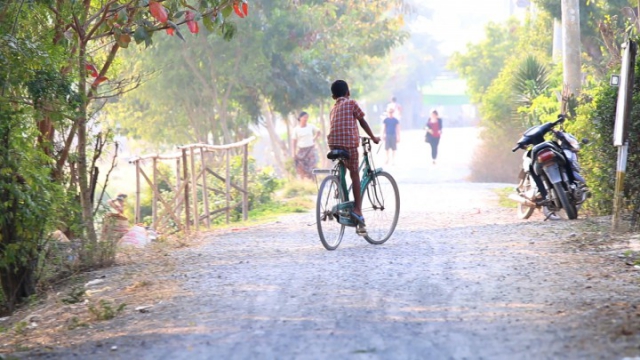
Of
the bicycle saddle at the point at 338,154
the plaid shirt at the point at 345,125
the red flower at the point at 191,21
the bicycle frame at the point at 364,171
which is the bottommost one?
the bicycle frame at the point at 364,171

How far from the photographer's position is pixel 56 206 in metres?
9.78

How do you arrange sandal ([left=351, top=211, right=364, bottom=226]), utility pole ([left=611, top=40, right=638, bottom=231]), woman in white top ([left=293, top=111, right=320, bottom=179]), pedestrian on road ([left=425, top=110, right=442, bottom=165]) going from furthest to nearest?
pedestrian on road ([left=425, top=110, right=442, bottom=165])
woman in white top ([left=293, top=111, right=320, bottom=179])
sandal ([left=351, top=211, right=364, bottom=226])
utility pole ([left=611, top=40, right=638, bottom=231])

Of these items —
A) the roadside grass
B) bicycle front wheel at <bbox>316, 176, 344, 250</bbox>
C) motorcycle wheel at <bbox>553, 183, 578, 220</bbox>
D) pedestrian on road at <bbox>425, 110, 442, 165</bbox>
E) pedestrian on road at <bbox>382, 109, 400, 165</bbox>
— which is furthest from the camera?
pedestrian on road at <bbox>425, 110, 442, 165</bbox>

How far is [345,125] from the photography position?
36.6 feet

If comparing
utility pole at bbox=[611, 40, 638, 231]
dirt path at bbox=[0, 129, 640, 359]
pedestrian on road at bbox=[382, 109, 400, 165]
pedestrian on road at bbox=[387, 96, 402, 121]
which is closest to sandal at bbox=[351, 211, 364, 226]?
dirt path at bbox=[0, 129, 640, 359]

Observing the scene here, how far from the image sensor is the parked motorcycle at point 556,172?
520 inches

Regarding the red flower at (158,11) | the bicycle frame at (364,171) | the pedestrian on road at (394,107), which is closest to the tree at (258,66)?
the pedestrian on road at (394,107)

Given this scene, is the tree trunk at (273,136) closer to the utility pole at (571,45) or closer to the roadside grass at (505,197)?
the roadside grass at (505,197)

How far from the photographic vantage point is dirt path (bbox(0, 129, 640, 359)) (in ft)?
21.1

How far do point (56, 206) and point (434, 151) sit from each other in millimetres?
23917

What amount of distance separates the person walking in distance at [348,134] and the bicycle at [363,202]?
0.08m

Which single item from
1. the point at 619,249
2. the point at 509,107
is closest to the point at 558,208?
the point at 619,249

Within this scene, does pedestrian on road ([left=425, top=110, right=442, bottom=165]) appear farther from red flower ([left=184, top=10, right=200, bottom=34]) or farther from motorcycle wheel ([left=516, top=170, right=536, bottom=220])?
red flower ([left=184, top=10, right=200, bottom=34])

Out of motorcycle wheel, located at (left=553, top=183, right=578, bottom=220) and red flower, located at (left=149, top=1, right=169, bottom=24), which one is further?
motorcycle wheel, located at (left=553, top=183, right=578, bottom=220)
